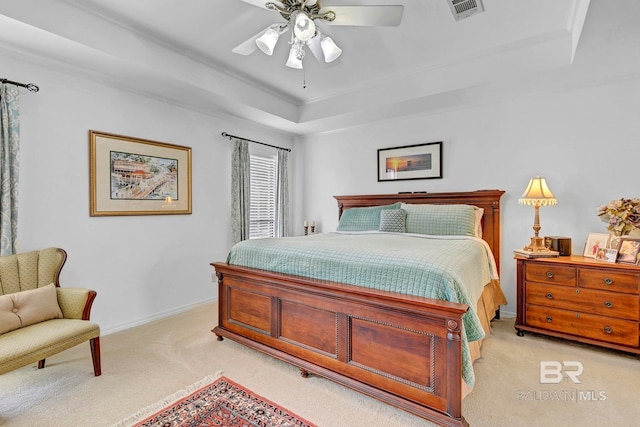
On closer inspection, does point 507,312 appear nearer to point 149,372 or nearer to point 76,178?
point 149,372

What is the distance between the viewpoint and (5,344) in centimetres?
187

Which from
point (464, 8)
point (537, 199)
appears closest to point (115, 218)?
point (464, 8)

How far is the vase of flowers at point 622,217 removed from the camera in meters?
2.62

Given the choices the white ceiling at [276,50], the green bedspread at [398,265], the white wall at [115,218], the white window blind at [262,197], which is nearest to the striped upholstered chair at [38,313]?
the white wall at [115,218]

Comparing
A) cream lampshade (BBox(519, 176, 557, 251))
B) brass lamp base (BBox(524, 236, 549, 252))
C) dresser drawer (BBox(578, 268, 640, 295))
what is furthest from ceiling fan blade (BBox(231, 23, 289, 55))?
dresser drawer (BBox(578, 268, 640, 295))

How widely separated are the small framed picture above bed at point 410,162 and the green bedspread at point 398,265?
1.34 meters

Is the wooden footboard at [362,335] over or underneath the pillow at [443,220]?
underneath

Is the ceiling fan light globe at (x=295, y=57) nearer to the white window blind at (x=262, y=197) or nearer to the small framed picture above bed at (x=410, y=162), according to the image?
the small framed picture above bed at (x=410, y=162)

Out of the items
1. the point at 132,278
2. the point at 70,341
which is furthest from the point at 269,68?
the point at 70,341

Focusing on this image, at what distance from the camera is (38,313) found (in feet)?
7.19

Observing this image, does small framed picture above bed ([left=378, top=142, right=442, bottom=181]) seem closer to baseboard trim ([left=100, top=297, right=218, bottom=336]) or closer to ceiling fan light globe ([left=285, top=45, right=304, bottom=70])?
ceiling fan light globe ([left=285, top=45, right=304, bottom=70])

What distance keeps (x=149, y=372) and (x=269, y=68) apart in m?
3.07

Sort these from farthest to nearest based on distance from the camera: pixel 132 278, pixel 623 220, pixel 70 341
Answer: pixel 132 278 < pixel 623 220 < pixel 70 341

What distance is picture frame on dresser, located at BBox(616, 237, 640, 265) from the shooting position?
2.53 m
